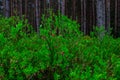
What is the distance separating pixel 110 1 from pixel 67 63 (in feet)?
57.4

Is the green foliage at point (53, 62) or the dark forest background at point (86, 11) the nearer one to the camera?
the green foliage at point (53, 62)

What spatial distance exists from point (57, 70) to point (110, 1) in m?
17.5

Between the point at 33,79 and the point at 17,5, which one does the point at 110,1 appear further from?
the point at 33,79

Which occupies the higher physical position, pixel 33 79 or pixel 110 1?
A: pixel 110 1

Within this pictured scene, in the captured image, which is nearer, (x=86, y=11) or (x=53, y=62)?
(x=53, y=62)

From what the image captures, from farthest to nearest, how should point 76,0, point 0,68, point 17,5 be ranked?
point 17,5 → point 76,0 → point 0,68

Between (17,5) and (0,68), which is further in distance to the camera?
(17,5)

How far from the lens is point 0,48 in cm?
309

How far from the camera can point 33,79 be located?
3.05m

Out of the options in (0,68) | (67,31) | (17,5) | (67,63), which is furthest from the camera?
(17,5)

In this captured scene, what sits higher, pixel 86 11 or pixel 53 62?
pixel 86 11

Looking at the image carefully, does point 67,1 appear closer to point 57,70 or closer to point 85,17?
point 85,17

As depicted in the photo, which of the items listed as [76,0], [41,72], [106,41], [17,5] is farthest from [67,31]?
[17,5]

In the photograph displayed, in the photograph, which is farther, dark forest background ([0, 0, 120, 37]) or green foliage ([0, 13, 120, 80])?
dark forest background ([0, 0, 120, 37])
